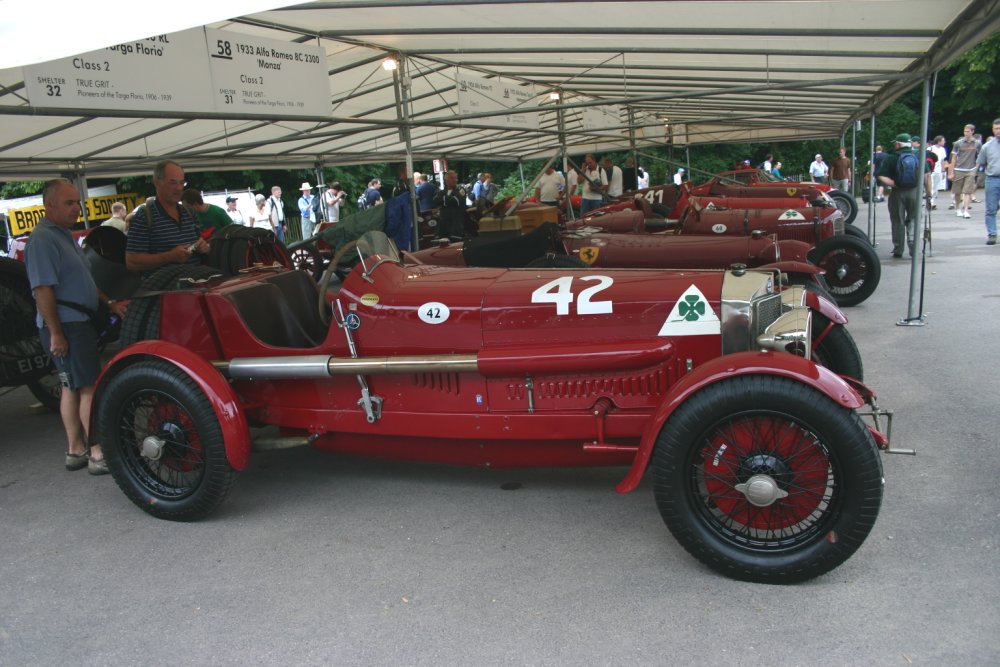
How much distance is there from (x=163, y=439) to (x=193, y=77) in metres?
3.30

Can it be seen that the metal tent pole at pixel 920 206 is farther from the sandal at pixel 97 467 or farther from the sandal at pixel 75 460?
the sandal at pixel 75 460

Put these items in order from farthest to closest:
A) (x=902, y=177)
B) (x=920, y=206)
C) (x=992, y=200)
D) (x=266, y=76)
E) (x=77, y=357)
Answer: (x=992, y=200) < (x=902, y=177) < (x=920, y=206) < (x=266, y=76) < (x=77, y=357)

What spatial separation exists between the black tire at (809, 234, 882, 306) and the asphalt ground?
349 cm

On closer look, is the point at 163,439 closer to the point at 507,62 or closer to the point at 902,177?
the point at 507,62

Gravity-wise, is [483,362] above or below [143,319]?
below

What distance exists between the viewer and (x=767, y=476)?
111 inches

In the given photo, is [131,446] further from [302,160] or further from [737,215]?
[302,160]

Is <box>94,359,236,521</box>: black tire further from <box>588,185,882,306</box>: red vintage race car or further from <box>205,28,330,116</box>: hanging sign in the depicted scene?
<box>588,185,882,306</box>: red vintage race car

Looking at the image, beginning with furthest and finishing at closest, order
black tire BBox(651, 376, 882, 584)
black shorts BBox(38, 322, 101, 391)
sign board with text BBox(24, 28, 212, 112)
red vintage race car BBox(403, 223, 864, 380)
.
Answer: red vintage race car BBox(403, 223, 864, 380) → sign board with text BBox(24, 28, 212, 112) → black shorts BBox(38, 322, 101, 391) → black tire BBox(651, 376, 882, 584)

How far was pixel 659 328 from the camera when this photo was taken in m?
3.21

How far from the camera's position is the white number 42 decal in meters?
3.29

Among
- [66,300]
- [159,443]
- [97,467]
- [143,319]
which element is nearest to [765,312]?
[159,443]

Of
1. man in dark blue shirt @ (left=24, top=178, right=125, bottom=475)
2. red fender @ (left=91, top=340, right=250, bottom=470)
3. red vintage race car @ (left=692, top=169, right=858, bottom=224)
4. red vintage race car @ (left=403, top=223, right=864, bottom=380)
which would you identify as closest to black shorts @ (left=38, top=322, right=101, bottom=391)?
man in dark blue shirt @ (left=24, top=178, right=125, bottom=475)

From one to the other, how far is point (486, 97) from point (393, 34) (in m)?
2.18
